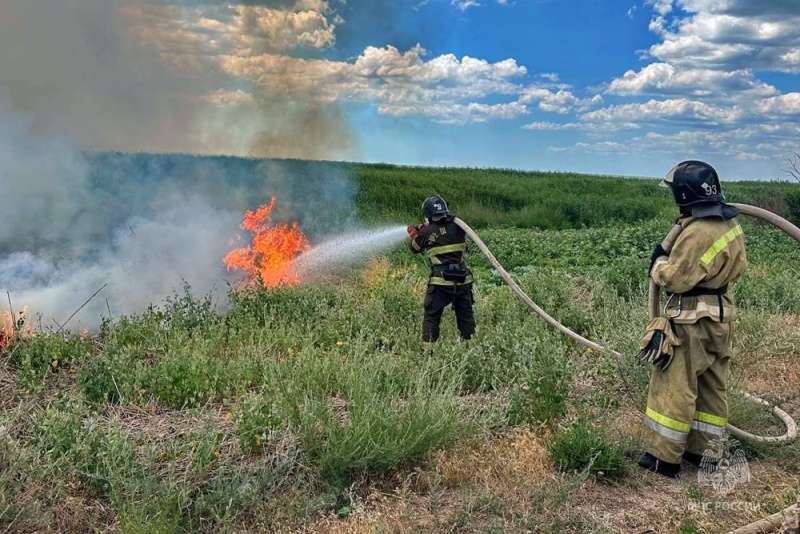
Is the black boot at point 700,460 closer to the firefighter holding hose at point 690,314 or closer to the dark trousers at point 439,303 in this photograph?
the firefighter holding hose at point 690,314

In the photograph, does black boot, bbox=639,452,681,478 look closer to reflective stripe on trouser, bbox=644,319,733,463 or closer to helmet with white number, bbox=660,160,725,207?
reflective stripe on trouser, bbox=644,319,733,463

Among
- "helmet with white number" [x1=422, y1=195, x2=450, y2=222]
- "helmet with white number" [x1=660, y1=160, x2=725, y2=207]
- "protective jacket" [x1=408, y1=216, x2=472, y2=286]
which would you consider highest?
"helmet with white number" [x1=660, y1=160, x2=725, y2=207]

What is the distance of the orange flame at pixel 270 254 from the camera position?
33.7 feet

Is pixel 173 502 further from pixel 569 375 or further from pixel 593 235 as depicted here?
pixel 593 235

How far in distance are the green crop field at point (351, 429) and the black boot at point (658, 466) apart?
Result: 0.07 meters

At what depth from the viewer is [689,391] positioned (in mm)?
4102

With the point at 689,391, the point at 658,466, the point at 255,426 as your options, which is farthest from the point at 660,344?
the point at 255,426

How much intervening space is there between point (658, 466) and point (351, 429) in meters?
2.09

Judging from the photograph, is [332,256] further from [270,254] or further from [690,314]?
[690,314]

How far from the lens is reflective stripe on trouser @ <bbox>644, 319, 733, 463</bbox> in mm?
4086

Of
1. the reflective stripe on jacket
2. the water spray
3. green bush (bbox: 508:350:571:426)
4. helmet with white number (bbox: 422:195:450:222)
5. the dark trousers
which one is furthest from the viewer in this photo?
the water spray

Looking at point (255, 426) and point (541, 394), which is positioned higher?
point (541, 394)

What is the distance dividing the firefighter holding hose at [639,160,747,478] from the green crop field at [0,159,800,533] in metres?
A: 0.34

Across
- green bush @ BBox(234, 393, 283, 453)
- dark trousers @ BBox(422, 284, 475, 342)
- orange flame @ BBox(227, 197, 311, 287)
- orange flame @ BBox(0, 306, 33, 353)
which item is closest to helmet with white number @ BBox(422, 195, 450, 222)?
dark trousers @ BBox(422, 284, 475, 342)
